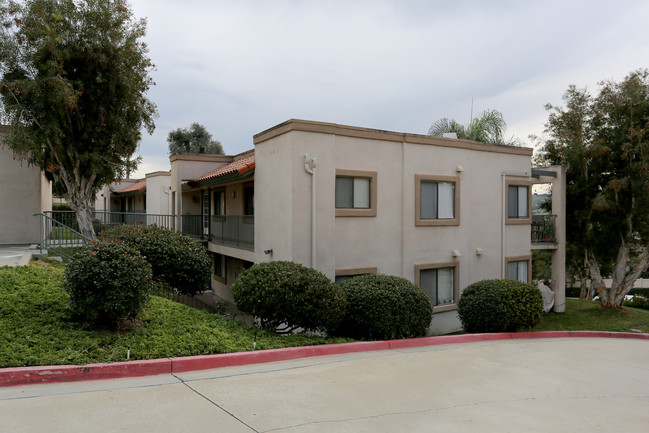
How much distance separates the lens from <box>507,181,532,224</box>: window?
18.1 meters

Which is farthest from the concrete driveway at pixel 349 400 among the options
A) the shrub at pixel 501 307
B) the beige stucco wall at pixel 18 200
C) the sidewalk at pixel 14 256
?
the beige stucco wall at pixel 18 200

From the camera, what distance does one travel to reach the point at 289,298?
364 inches

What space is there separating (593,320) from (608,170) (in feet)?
21.5

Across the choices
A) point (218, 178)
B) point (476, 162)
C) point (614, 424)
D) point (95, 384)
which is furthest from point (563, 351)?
point (218, 178)

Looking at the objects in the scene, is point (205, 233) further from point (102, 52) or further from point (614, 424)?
point (614, 424)

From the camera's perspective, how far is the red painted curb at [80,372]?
5.84m

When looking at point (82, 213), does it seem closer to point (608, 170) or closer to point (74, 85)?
point (74, 85)

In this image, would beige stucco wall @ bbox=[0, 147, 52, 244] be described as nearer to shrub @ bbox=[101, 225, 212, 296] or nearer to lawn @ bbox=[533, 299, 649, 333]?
shrub @ bbox=[101, 225, 212, 296]

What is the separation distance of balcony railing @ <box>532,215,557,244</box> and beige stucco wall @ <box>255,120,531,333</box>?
7.56ft

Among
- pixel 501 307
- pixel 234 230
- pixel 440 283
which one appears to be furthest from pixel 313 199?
pixel 440 283

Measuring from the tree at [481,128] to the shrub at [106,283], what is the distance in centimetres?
2222

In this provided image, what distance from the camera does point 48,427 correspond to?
4.69 meters

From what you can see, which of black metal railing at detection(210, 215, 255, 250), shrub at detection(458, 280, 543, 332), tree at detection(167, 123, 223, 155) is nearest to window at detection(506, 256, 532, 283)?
shrub at detection(458, 280, 543, 332)

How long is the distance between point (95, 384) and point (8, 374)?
1032 mm
